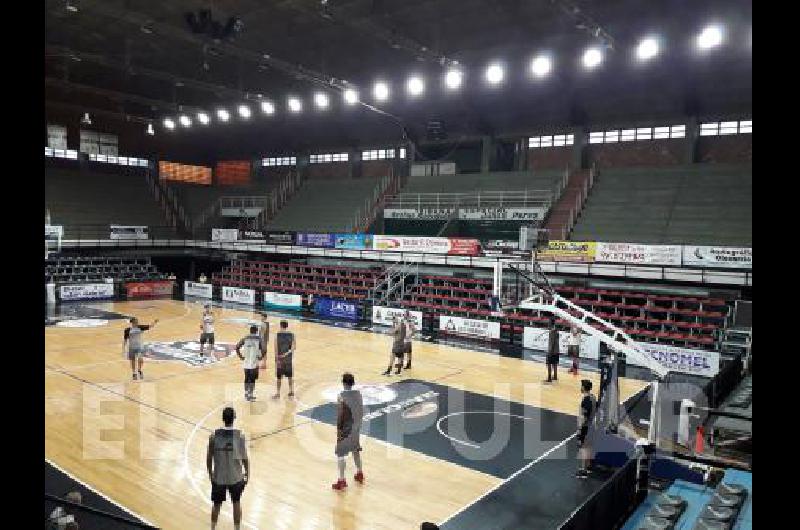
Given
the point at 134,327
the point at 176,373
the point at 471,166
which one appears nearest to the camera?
the point at 134,327

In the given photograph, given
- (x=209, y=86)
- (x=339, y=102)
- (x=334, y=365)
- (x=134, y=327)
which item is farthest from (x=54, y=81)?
(x=334, y=365)

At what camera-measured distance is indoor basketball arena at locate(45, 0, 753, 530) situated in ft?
29.9

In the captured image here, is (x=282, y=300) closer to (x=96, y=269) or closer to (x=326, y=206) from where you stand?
(x=326, y=206)

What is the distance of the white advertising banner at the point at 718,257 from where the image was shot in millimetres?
18453

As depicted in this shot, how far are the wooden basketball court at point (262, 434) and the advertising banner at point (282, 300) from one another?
9.04 m

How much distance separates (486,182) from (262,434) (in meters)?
23.0

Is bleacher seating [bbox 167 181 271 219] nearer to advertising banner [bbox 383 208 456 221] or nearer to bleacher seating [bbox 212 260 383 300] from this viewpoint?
bleacher seating [bbox 212 260 383 300]

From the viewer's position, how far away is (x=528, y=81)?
1021 inches

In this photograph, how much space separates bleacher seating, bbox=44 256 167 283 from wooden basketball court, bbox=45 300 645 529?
43.1ft

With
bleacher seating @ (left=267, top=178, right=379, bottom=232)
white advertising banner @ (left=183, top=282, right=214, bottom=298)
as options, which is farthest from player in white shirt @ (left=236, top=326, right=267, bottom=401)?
bleacher seating @ (left=267, top=178, right=379, bottom=232)

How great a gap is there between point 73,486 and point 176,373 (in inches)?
283

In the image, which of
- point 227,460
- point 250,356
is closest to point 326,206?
point 250,356

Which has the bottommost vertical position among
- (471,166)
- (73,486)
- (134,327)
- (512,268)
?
(73,486)
